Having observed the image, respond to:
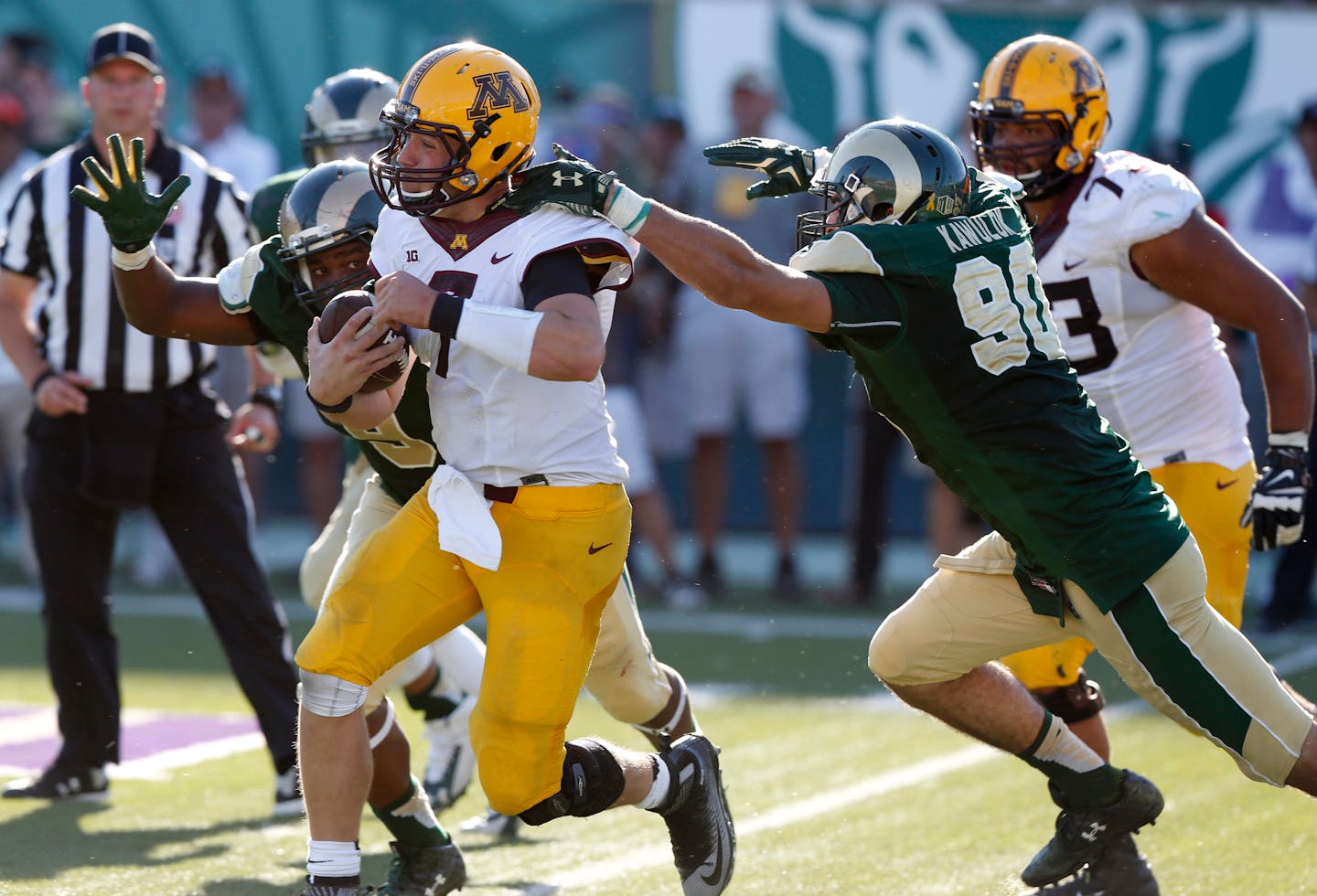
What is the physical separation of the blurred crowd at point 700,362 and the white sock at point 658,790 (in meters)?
4.36

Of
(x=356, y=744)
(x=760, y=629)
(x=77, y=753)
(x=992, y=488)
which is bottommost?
(x=760, y=629)

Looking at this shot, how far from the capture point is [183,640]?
766cm

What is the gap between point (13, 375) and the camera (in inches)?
345

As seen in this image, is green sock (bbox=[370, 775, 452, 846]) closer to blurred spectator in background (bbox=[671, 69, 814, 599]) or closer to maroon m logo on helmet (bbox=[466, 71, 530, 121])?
maroon m logo on helmet (bbox=[466, 71, 530, 121])

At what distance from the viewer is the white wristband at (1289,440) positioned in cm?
427

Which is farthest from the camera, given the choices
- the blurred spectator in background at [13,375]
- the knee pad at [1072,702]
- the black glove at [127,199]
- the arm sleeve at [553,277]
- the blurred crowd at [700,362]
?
the blurred spectator in background at [13,375]

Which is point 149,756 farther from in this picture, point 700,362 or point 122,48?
point 700,362

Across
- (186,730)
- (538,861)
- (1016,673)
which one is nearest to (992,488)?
(1016,673)

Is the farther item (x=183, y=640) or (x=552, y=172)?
(x=183, y=640)

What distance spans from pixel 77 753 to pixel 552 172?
2.48 m

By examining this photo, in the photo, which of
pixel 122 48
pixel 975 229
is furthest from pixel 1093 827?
pixel 122 48

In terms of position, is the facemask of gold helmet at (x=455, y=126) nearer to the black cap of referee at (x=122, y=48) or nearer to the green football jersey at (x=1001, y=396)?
the green football jersey at (x=1001, y=396)

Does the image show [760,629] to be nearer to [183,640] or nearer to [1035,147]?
Result: [183,640]

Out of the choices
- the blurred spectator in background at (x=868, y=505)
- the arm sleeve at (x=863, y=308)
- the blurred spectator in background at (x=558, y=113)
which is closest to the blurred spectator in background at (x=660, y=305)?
the blurred spectator in background at (x=558, y=113)
